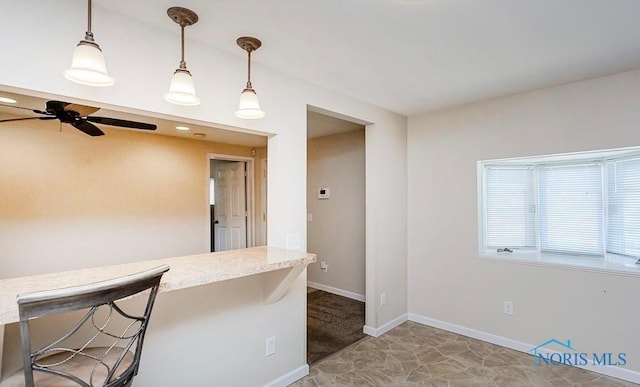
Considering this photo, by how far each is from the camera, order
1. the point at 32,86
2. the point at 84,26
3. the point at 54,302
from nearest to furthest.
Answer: the point at 54,302 < the point at 32,86 < the point at 84,26

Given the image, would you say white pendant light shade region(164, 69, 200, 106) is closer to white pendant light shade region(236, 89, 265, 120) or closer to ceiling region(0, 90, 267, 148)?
white pendant light shade region(236, 89, 265, 120)

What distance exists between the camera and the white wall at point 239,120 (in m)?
1.43

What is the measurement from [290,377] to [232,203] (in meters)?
3.67

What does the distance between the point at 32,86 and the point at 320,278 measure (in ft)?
14.0

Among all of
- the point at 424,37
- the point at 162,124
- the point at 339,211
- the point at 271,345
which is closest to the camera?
the point at 424,37

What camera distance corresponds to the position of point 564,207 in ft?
10.2

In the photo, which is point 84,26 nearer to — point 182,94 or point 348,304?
point 182,94

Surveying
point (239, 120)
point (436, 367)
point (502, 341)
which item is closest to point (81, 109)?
point (239, 120)

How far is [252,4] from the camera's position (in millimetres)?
1607

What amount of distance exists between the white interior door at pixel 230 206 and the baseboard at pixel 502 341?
10.3 ft

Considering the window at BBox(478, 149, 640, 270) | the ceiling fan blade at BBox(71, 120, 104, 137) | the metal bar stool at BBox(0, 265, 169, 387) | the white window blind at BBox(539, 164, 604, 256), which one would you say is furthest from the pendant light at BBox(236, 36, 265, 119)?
the white window blind at BBox(539, 164, 604, 256)

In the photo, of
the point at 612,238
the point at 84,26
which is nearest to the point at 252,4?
the point at 84,26

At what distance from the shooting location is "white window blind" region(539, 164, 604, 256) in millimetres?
2934

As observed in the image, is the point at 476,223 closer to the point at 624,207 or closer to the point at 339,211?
the point at 624,207
